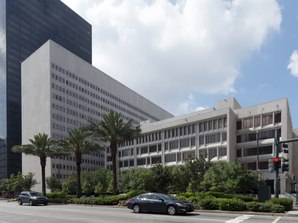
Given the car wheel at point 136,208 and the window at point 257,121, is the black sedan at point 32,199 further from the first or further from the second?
the window at point 257,121

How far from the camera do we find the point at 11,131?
458 ft

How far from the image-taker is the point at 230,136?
77.1 meters

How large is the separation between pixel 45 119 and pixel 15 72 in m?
40.7

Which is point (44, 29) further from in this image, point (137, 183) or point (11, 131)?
point (137, 183)

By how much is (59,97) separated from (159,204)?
93369 millimetres

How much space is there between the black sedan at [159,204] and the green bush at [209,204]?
10.5ft

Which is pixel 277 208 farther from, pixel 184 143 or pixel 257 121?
pixel 184 143

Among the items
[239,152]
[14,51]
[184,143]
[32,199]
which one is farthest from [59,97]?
[32,199]

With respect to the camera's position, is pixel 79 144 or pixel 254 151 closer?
pixel 79 144

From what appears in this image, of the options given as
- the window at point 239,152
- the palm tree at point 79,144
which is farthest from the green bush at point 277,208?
the window at point 239,152

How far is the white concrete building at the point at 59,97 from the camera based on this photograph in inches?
4373

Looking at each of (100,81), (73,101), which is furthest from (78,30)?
(73,101)

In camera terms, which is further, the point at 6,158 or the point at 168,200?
the point at 6,158

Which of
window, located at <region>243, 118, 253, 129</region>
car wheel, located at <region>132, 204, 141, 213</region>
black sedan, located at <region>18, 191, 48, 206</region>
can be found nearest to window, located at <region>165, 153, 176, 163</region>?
window, located at <region>243, 118, 253, 129</region>
